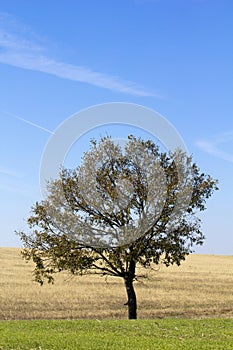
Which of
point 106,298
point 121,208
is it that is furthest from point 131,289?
point 106,298

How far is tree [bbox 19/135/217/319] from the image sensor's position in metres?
30.6

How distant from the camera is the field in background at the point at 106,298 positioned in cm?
3722

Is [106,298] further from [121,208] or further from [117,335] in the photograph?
[117,335]

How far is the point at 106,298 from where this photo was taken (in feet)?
148

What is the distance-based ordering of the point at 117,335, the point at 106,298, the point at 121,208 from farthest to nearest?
the point at 106,298
the point at 121,208
the point at 117,335

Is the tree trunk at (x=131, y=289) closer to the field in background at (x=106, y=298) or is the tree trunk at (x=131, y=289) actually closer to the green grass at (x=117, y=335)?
the field in background at (x=106, y=298)

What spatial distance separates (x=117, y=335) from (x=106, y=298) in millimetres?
25218

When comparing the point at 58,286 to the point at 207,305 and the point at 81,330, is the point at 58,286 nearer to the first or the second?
the point at 207,305

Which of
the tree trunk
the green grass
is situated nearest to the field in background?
the tree trunk

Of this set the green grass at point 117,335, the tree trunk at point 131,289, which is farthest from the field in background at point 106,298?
the green grass at point 117,335

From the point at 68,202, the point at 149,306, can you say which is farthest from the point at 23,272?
the point at 68,202

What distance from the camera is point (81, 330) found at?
22.3 m

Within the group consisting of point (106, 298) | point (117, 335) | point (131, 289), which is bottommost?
point (117, 335)

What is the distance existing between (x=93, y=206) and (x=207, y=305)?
16.7 metres
